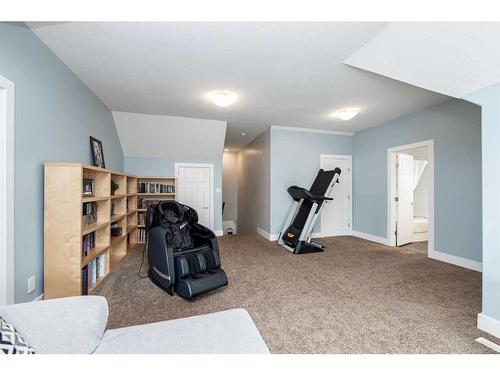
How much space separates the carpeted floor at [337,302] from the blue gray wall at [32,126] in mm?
832

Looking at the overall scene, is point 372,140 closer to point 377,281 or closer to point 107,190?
point 377,281

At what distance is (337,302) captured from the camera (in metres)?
2.14

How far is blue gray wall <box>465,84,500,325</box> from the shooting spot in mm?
1610

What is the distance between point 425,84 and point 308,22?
1215 millimetres

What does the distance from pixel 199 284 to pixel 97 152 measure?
254 centimetres

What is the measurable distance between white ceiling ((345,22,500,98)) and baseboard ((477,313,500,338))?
1.81 metres

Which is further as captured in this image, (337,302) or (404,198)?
(404,198)

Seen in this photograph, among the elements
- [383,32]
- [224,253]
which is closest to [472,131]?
[383,32]

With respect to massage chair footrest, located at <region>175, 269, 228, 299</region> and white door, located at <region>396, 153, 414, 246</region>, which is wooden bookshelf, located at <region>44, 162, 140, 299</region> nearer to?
massage chair footrest, located at <region>175, 269, 228, 299</region>

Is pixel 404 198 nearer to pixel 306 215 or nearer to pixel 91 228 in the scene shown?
pixel 306 215

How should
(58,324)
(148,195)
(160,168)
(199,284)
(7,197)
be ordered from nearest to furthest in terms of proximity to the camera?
(58,324), (7,197), (199,284), (148,195), (160,168)

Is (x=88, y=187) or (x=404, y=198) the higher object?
(x=88, y=187)

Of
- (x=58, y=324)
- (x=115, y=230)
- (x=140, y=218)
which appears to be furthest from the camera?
(x=140, y=218)

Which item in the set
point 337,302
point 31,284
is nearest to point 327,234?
point 337,302
